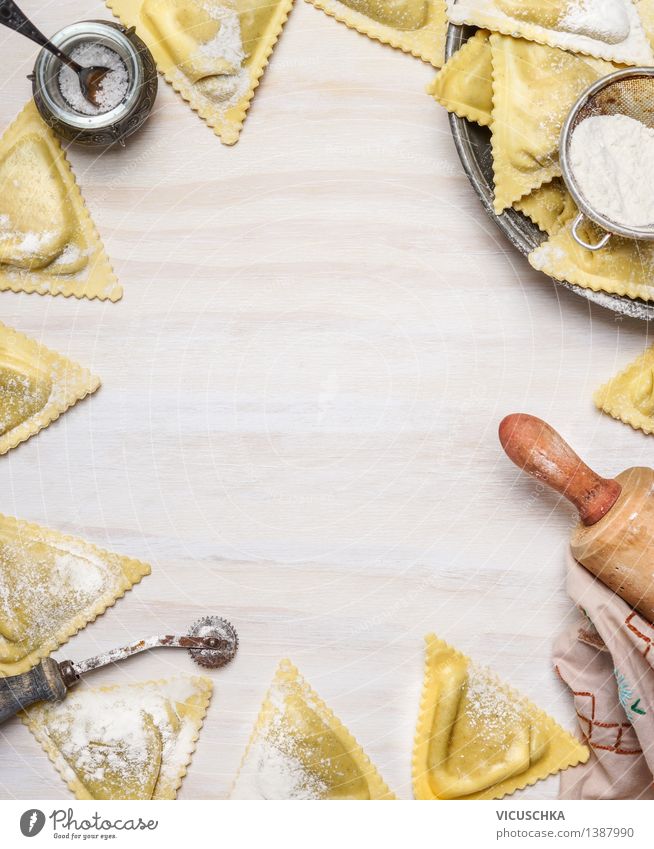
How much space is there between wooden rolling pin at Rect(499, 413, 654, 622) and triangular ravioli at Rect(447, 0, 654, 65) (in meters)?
0.52

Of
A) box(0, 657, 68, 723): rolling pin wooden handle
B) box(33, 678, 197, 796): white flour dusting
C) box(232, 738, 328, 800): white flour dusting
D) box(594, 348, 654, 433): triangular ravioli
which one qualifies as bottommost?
box(232, 738, 328, 800): white flour dusting

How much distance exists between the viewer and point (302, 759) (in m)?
1.18

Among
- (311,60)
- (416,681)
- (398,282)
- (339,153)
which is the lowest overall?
(416,681)

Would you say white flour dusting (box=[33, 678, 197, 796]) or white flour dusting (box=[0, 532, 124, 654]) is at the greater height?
white flour dusting (box=[0, 532, 124, 654])

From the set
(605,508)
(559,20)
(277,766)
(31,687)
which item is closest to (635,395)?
(605,508)

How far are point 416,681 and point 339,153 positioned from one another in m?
0.80

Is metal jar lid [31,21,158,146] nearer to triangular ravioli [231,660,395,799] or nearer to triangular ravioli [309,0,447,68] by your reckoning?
triangular ravioli [309,0,447,68]

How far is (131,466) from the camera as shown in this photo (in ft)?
4.04

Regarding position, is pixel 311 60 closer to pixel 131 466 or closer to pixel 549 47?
pixel 549 47

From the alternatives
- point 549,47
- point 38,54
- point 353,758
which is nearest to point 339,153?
point 549,47

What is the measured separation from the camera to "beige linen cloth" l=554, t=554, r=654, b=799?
1.08 m

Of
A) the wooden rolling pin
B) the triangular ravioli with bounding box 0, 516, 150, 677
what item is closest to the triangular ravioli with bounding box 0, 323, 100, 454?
the triangular ravioli with bounding box 0, 516, 150, 677

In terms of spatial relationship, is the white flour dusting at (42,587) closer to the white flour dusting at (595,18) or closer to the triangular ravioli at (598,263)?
the triangular ravioli at (598,263)

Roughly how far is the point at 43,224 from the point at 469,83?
0.65 meters
